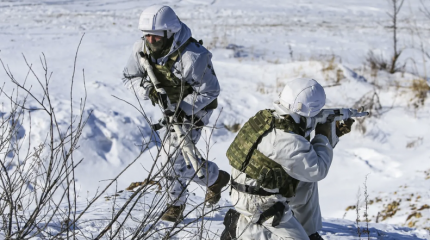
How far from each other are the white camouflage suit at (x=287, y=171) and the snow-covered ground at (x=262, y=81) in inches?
18.5

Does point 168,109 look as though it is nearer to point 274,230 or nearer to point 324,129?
point 324,129

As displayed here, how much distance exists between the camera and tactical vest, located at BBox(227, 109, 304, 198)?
3.12 meters

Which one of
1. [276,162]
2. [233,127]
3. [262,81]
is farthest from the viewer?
[262,81]

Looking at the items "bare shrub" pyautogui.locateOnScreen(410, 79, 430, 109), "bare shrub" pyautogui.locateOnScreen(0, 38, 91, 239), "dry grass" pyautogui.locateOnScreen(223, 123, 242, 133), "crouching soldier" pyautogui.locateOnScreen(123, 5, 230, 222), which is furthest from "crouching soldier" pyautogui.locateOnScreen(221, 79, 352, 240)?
"bare shrub" pyautogui.locateOnScreen(410, 79, 430, 109)

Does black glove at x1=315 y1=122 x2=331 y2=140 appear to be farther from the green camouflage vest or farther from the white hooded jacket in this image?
the green camouflage vest

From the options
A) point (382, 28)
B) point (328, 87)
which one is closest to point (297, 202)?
point (328, 87)

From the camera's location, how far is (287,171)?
315 cm

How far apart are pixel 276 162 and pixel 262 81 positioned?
7.05 meters

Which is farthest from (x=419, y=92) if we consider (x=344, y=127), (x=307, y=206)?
(x=307, y=206)

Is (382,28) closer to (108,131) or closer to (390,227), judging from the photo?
(108,131)

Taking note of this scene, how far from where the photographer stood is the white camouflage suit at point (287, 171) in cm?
308

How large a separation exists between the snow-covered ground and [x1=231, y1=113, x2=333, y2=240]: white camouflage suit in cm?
47

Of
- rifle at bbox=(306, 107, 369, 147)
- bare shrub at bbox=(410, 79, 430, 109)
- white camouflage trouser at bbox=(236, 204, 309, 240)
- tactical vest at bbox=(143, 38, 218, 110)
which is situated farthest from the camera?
bare shrub at bbox=(410, 79, 430, 109)

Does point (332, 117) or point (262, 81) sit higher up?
point (262, 81)
